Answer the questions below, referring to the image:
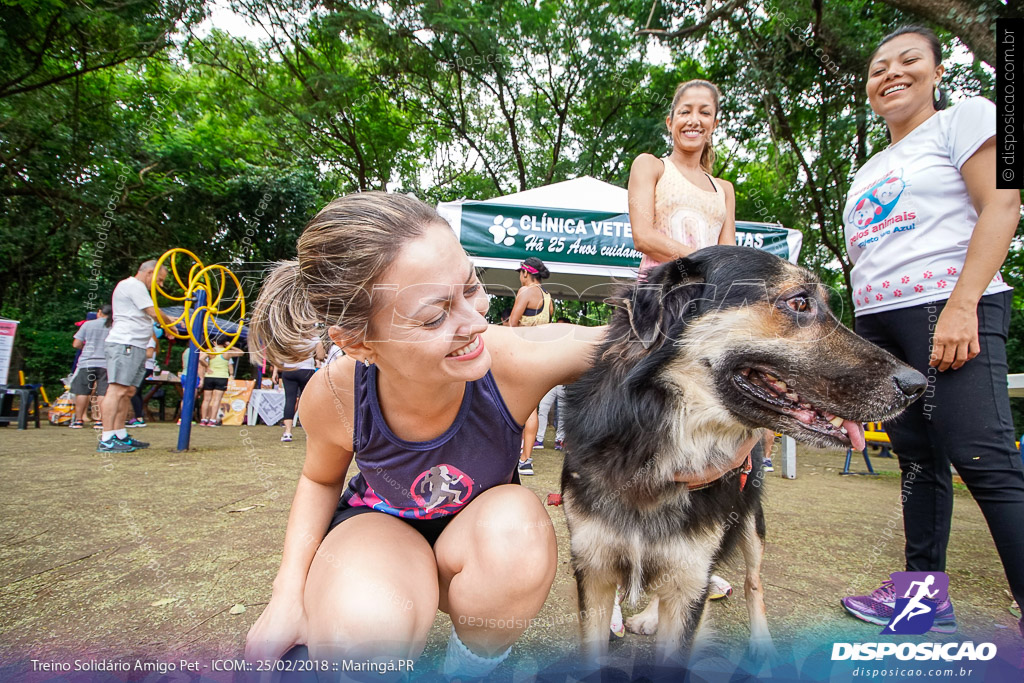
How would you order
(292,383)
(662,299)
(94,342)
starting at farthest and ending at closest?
(94,342) → (292,383) → (662,299)

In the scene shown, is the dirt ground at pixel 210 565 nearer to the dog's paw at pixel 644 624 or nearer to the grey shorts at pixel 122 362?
the dog's paw at pixel 644 624

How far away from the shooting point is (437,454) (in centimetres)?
147

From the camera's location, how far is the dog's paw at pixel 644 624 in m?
2.11

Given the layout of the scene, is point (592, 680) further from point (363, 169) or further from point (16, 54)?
point (363, 169)

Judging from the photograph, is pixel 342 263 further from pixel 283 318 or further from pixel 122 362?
pixel 122 362

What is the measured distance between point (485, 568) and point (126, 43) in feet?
33.7

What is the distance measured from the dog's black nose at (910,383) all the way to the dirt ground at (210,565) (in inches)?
43.7

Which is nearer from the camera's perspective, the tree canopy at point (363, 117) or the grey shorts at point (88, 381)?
the grey shorts at point (88, 381)

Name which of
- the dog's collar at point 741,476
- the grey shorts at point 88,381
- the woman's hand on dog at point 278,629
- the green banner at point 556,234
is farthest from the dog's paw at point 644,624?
the grey shorts at point 88,381

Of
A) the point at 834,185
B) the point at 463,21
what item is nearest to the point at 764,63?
the point at 834,185

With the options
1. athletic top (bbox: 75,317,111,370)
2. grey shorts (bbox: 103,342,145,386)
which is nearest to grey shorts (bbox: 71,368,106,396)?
athletic top (bbox: 75,317,111,370)

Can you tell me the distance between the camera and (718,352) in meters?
1.59

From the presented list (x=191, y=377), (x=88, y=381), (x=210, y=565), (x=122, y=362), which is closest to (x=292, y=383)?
(x=191, y=377)

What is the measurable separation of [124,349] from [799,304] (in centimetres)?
584
